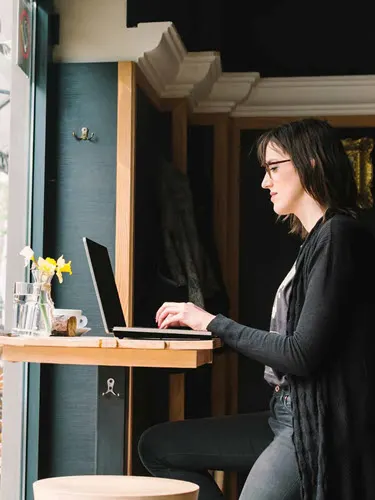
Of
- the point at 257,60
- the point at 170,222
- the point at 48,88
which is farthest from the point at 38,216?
the point at 257,60

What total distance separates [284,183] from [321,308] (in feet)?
1.44

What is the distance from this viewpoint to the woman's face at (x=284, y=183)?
2.45 m

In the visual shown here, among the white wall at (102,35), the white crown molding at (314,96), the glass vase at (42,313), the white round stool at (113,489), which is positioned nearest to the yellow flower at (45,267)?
the glass vase at (42,313)

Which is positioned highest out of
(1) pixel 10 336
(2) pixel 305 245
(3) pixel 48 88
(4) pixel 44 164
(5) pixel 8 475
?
(3) pixel 48 88

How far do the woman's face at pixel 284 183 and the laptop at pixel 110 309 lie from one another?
1.32ft

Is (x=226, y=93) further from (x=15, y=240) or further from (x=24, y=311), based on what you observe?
(x=24, y=311)

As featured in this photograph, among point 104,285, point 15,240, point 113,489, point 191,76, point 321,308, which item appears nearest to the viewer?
point 321,308

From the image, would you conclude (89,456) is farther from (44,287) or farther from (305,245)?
(305,245)

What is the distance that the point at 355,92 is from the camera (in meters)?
4.86

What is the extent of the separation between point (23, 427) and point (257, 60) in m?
2.59

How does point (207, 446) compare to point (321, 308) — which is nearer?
point (321, 308)

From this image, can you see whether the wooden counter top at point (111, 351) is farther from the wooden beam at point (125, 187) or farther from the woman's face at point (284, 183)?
the wooden beam at point (125, 187)

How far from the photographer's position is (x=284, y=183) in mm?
2471

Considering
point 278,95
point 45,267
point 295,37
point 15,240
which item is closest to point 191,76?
point 278,95
